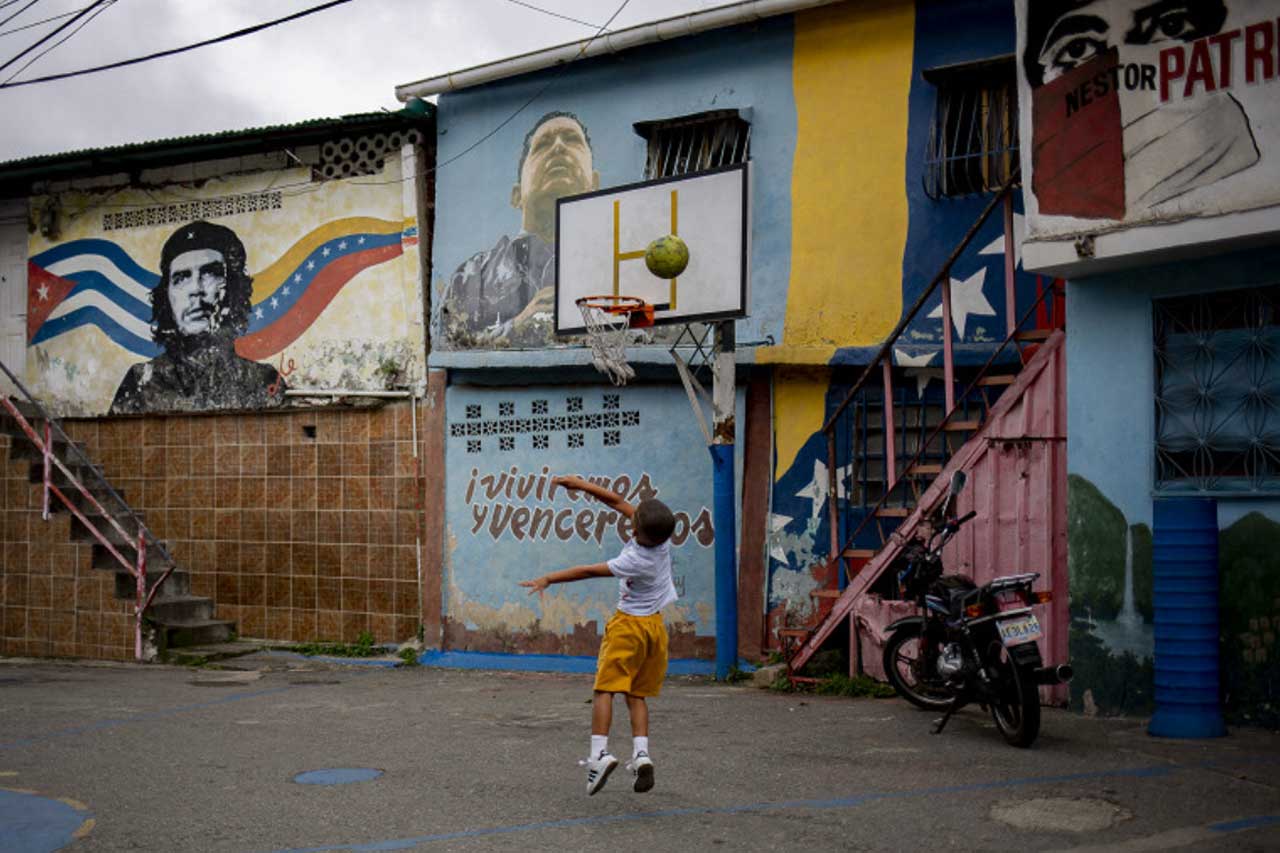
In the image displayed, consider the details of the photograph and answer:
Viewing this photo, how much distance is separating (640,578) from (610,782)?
50.2 inches

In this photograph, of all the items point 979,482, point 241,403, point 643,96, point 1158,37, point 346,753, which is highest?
point 643,96

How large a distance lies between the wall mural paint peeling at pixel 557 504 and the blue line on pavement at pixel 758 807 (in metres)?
5.38

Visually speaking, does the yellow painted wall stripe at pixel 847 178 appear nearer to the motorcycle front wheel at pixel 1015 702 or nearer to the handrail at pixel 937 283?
the handrail at pixel 937 283

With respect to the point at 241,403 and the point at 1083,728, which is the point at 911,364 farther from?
the point at 241,403

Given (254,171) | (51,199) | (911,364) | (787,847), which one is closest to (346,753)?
(787,847)

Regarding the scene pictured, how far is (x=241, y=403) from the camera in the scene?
15.0m

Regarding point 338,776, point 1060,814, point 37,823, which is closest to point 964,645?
point 1060,814

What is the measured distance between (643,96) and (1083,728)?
7.60 m

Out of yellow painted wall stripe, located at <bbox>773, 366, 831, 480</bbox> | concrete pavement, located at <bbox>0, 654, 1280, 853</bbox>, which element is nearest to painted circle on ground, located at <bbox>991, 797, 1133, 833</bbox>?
concrete pavement, located at <bbox>0, 654, 1280, 853</bbox>

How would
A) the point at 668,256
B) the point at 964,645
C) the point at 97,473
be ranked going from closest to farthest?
the point at 964,645 < the point at 668,256 < the point at 97,473

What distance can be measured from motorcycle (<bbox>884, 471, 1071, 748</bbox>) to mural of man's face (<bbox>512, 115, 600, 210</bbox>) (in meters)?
5.59

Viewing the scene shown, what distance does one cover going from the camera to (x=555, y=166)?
13.3 meters

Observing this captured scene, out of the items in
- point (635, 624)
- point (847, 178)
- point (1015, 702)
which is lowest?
point (1015, 702)

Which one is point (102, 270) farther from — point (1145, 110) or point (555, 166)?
point (1145, 110)
